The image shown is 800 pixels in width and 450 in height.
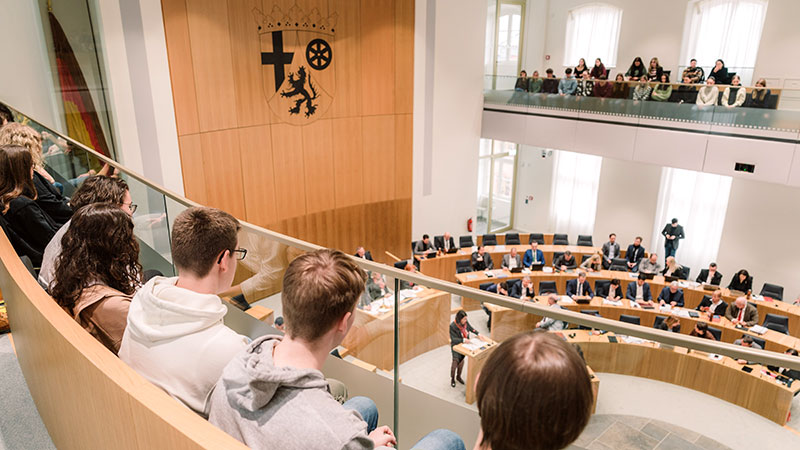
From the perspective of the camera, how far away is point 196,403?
1.90 meters

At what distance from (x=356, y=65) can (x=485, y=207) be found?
687 centimetres

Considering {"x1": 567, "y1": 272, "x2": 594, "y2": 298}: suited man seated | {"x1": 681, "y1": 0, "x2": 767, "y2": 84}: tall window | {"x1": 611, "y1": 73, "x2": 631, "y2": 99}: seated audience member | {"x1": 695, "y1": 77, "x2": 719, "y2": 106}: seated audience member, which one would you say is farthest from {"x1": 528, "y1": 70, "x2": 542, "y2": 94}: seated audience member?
{"x1": 567, "y1": 272, "x2": 594, "y2": 298}: suited man seated

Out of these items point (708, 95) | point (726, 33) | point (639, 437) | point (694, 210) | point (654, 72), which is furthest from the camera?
point (694, 210)

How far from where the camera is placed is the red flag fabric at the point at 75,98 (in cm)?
786

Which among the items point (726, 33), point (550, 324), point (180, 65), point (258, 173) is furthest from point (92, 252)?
point (726, 33)

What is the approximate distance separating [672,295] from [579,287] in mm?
1651

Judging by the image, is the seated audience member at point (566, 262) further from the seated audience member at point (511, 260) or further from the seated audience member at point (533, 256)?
the seated audience member at point (511, 260)

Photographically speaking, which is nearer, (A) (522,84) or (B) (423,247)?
(B) (423,247)

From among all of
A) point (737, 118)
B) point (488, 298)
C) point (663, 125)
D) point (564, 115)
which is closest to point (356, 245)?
point (564, 115)

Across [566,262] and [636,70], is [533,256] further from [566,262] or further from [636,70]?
[636,70]

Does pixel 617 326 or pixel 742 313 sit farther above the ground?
pixel 617 326

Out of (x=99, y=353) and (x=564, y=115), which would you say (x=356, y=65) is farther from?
(x=99, y=353)

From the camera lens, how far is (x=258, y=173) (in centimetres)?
1063

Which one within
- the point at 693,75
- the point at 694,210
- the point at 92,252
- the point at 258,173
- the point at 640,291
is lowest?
the point at 640,291
